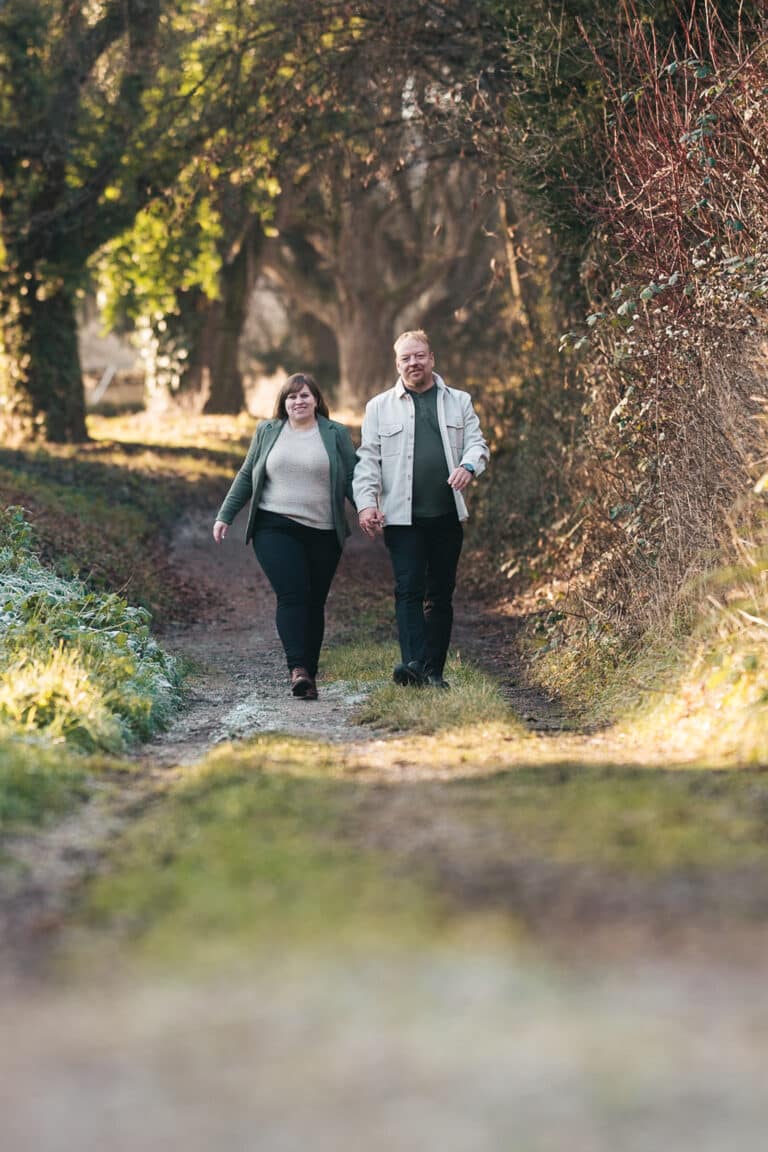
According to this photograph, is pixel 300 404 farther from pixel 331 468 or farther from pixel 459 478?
pixel 459 478

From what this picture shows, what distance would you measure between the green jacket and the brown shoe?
85cm

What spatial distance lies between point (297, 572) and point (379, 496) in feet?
2.72

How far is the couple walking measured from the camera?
8.70m

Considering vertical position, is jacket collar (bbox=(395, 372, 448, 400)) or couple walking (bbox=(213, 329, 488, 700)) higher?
jacket collar (bbox=(395, 372, 448, 400))

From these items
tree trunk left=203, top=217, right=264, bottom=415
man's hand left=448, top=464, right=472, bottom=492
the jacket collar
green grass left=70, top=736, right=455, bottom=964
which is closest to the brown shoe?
man's hand left=448, top=464, right=472, bottom=492

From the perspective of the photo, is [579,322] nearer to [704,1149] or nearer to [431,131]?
[431,131]

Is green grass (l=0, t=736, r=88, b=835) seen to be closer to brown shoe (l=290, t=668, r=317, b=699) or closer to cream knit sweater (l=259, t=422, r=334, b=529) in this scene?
brown shoe (l=290, t=668, r=317, b=699)

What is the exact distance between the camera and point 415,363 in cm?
862

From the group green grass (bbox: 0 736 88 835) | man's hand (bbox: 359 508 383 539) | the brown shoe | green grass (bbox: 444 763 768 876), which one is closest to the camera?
green grass (bbox: 444 763 768 876)

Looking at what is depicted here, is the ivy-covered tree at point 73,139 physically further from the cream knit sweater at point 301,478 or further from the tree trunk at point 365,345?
the tree trunk at point 365,345

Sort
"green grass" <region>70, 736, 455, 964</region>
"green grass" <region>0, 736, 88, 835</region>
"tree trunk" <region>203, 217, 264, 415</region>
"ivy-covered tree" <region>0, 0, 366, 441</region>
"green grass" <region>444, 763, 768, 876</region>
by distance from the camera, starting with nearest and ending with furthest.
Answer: "green grass" <region>70, 736, 455, 964</region>
"green grass" <region>444, 763, 768, 876</region>
"green grass" <region>0, 736, 88, 835</region>
"ivy-covered tree" <region>0, 0, 366, 441</region>
"tree trunk" <region>203, 217, 264, 415</region>

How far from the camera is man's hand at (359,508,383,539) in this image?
859 centimetres

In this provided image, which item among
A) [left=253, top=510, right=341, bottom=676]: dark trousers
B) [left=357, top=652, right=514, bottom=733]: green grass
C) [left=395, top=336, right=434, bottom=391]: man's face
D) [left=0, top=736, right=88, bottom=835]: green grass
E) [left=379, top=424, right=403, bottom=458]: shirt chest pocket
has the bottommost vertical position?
[left=357, top=652, right=514, bottom=733]: green grass

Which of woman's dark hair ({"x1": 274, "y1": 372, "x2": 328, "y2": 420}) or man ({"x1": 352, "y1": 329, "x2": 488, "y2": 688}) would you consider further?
woman's dark hair ({"x1": 274, "y1": 372, "x2": 328, "y2": 420})
